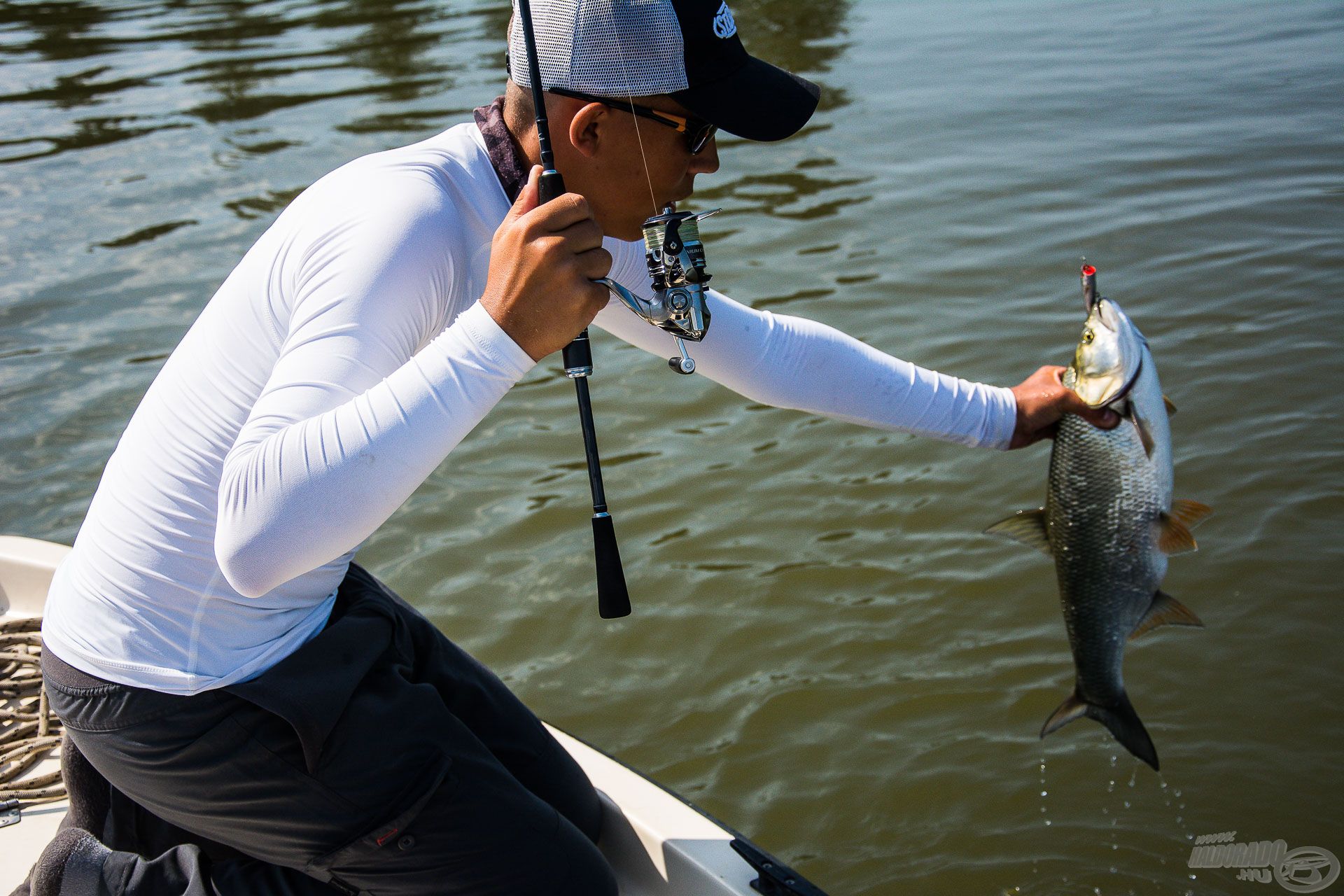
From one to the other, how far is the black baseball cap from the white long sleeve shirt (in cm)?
29

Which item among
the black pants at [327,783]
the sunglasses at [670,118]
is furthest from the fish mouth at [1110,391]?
the black pants at [327,783]

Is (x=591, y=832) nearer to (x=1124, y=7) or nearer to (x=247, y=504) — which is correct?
(x=247, y=504)

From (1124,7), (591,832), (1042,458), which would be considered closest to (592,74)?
(591,832)

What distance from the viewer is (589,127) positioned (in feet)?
7.86

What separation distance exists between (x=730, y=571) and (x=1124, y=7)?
11.7 meters

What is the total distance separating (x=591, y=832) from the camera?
3.10 m

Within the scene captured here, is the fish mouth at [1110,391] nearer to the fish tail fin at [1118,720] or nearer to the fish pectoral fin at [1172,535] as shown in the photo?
the fish pectoral fin at [1172,535]

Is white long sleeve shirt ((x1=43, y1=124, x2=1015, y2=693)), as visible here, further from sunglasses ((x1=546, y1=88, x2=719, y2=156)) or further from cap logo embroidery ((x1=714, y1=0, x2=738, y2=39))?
cap logo embroidery ((x1=714, y1=0, x2=738, y2=39))

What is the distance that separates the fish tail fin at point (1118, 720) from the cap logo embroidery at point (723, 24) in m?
1.82

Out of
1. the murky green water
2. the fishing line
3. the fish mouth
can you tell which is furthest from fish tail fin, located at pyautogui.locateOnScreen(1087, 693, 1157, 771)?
the fishing line

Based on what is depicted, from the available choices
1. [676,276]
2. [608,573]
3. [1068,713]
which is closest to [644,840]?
[608,573]

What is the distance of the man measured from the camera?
2016 millimetres

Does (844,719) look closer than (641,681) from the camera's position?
Yes

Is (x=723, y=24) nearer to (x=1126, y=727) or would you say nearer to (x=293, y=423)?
(x=293, y=423)
